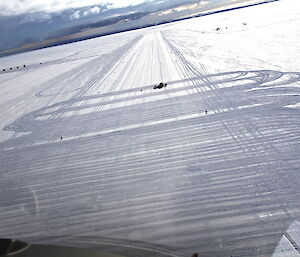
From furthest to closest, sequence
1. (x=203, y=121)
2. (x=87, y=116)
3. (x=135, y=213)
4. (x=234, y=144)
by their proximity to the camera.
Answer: (x=87, y=116), (x=203, y=121), (x=234, y=144), (x=135, y=213)

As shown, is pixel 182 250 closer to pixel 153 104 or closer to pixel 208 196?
pixel 208 196

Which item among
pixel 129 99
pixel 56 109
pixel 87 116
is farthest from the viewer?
pixel 56 109

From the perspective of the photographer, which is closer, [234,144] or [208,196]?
[208,196]

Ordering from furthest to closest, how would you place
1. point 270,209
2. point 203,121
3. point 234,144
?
point 203,121 → point 234,144 → point 270,209

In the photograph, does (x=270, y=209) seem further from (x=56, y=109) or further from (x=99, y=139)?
(x=56, y=109)

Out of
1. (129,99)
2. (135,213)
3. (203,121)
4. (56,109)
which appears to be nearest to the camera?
(135,213)

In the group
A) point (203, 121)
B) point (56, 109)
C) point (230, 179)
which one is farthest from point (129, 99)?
point (230, 179)

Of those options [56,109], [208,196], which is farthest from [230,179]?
[56,109]

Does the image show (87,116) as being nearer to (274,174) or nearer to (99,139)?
(99,139)

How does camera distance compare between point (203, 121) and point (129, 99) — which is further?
point (129, 99)
